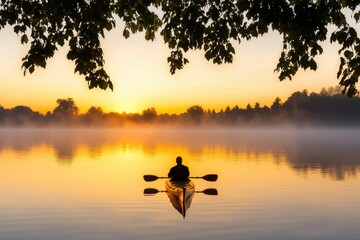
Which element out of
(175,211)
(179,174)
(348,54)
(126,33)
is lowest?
(175,211)

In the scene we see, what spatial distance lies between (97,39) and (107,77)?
1.02 metres

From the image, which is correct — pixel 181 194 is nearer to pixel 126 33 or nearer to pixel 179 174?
pixel 179 174

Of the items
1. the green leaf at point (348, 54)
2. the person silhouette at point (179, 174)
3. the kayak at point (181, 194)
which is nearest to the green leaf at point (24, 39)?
the green leaf at point (348, 54)

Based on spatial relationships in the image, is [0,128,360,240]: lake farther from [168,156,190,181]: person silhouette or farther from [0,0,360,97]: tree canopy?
[0,0,360,97]: tree canopy

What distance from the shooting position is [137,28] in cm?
1395

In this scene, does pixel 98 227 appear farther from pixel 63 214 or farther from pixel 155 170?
pixel 155 170

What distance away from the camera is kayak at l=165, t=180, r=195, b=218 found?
2483cm

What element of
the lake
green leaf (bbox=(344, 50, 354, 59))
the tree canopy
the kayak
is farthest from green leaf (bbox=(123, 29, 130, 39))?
the kayak

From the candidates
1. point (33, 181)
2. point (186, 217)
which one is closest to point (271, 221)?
point (186, 217)

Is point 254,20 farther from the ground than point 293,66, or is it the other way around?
point 254,20

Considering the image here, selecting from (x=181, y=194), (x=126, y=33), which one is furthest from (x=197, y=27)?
(x=181, y=194)

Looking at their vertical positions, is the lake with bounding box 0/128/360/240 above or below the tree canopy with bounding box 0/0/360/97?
below

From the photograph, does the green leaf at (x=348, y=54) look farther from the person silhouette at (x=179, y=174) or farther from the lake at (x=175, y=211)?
the person silhouette at (x=179, y=174)

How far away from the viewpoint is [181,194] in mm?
25328
